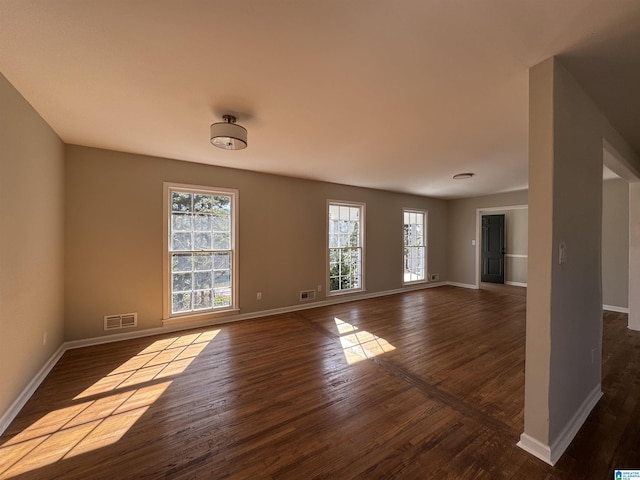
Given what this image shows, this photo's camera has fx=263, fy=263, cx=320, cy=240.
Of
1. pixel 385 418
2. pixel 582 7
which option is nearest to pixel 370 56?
pixel 582 7

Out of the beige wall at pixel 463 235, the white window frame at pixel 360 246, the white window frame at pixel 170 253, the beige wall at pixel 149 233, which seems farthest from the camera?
the beige wall at pixel 463 235

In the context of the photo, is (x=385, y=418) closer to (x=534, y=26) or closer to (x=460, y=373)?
(x=460, y=373)

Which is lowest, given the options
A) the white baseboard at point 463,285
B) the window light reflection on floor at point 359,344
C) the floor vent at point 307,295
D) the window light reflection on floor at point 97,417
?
the window light reflection on floor at point 97,417

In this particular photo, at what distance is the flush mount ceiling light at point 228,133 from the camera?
7.63ft

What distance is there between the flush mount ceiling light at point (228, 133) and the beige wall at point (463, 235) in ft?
21.5

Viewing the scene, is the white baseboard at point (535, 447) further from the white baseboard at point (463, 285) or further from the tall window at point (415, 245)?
the white baseboard at point (463, 285)

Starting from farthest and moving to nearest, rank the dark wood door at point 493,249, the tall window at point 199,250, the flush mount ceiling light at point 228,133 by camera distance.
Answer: the dark wood door at point 493,249
the tall window at point 199,250
the flush mount ceiling light at point 228,133

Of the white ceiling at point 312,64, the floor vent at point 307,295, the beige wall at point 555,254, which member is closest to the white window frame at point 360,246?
the floor vent at point 307,295

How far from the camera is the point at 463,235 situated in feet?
23.8

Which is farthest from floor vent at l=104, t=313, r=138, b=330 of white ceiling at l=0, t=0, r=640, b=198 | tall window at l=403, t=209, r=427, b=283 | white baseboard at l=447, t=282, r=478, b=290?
white baseboard at l=447, t=282, r=478, b=290

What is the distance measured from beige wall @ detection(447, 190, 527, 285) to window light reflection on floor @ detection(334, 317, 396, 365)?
189 inches

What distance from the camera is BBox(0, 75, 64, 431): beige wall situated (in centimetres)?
185

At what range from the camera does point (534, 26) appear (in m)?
1.35

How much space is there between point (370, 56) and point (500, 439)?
258 cm
